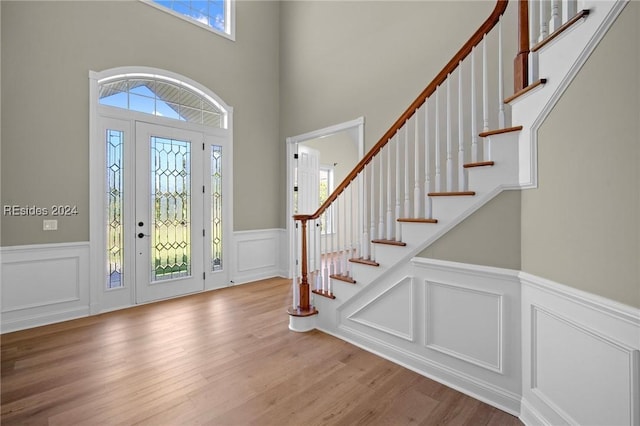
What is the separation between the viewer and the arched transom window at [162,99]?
3.75 meters

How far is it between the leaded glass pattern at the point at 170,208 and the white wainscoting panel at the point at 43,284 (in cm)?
78

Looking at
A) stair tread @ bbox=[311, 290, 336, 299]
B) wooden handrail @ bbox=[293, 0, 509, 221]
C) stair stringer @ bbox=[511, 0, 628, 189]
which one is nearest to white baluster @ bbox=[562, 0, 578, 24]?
stair stringer @ bbox=[511, 0, 628, 189]

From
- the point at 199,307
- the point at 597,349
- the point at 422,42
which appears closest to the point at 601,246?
the point at 597,349

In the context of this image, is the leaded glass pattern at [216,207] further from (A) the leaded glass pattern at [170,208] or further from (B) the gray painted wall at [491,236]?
(B) the gray painted wall at [491,236]

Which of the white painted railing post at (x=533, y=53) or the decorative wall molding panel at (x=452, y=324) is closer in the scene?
the white painted railing post at (x=533, y=53)

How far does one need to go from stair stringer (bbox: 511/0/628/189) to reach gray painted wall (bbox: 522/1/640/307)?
1.4 inches

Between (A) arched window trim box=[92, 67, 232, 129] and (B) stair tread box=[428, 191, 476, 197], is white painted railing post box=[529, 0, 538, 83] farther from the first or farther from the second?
(A) arched window trim box=[92, 67, 232, 129]

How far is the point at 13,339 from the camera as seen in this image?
9.52 feet

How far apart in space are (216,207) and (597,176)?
4.35 meters

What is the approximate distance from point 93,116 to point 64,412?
3069 millimetres

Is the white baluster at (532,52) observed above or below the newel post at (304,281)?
above

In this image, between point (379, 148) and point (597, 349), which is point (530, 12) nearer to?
point (379, 148)

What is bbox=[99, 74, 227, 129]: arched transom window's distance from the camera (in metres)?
3.75

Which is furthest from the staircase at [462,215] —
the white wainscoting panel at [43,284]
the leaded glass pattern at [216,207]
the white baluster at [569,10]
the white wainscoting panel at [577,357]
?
the white wainscoting panel at [43,284]
